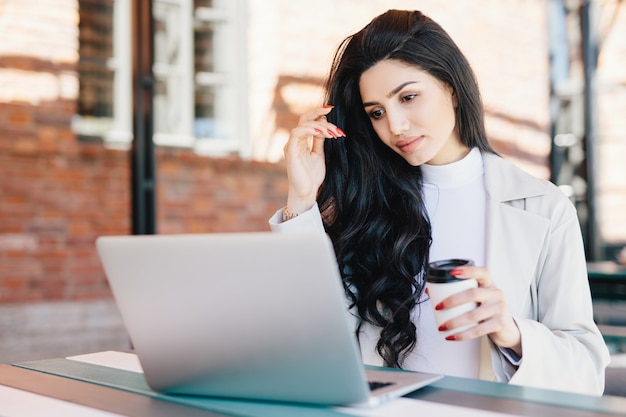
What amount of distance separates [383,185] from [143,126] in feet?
7.91

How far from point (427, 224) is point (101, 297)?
3.62 metres

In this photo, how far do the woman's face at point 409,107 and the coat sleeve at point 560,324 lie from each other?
26cm

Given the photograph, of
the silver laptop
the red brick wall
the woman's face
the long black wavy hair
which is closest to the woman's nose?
the woman's face

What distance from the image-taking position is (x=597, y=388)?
1386 millimetres

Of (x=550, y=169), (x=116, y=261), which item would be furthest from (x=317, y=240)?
(x=550, y=169)

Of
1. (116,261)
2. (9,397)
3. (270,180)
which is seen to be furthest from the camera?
(270,180)

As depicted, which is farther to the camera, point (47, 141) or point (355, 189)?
point (47, 141)

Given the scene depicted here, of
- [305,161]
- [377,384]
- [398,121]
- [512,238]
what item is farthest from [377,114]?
[377,384]

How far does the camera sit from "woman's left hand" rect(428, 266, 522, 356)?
1.10 m

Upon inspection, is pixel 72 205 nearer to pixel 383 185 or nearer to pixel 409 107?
pixel 383 185

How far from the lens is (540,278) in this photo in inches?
61.8

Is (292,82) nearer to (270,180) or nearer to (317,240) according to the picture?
(270,180)

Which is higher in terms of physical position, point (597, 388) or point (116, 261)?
point (116, 261)

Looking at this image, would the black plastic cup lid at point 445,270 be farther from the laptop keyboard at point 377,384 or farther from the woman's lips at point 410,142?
the woman's lips at point 410,142
